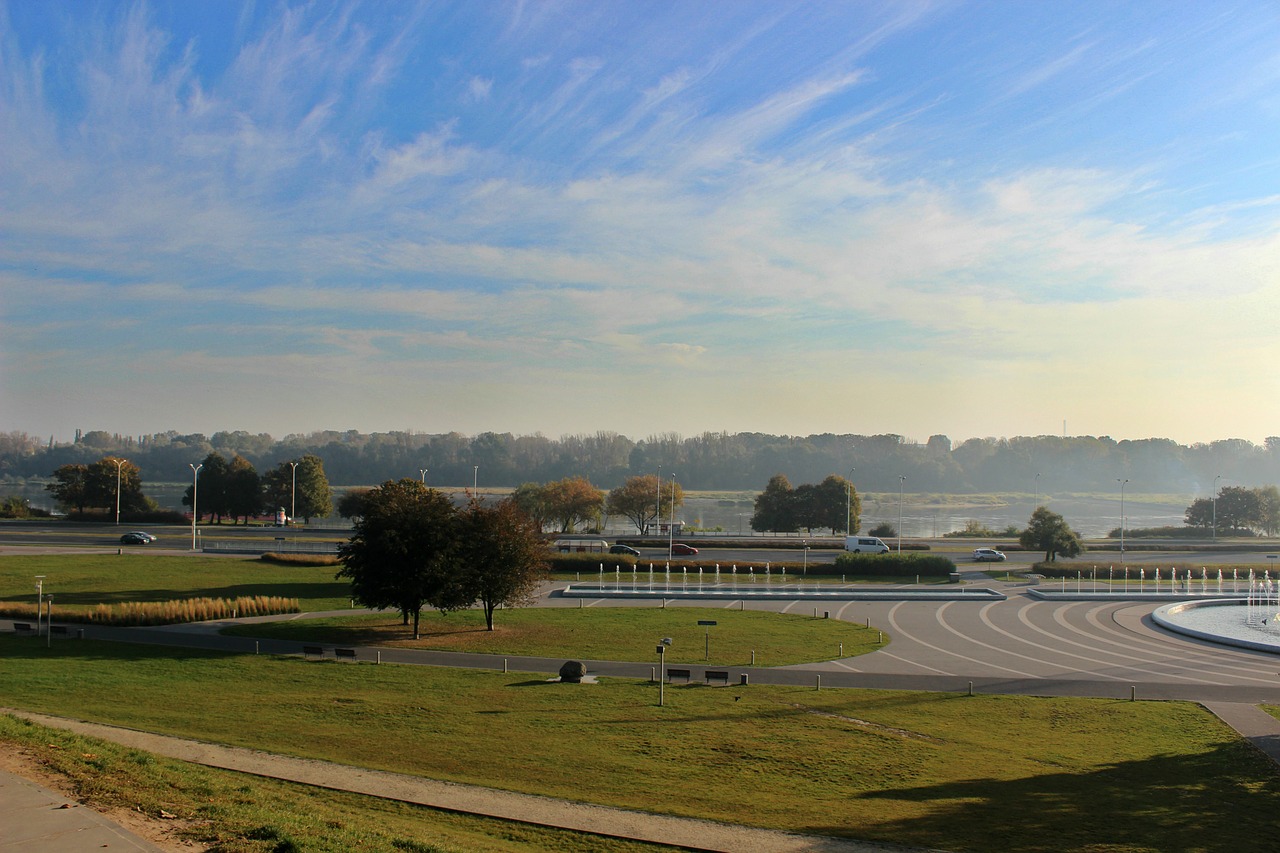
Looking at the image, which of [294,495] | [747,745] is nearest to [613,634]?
[747,745]

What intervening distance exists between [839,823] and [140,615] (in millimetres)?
31996

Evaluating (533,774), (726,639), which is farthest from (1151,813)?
(726,639)

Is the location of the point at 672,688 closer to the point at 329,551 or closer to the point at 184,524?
the point at 329,551

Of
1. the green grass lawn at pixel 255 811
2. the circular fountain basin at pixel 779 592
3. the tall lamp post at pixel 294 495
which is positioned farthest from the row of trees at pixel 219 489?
the green grass lawn at pixel 255 811

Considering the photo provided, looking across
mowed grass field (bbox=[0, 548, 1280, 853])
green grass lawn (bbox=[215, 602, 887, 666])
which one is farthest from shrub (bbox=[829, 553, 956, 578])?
mowed grass field (bbox=[0, 548, 1280, 853])

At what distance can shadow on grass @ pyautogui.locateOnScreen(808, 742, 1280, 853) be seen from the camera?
14.6 meters

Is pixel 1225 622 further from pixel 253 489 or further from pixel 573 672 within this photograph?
pixel 253 489

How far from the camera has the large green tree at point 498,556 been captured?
36.5 metres

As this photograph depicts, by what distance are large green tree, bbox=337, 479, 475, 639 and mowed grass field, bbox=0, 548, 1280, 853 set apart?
22.2 ft

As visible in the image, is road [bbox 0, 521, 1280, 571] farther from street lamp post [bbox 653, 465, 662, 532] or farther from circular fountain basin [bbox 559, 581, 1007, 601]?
street lamp post [bbox 653, 465, 662, 532]

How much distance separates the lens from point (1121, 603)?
48.1 m

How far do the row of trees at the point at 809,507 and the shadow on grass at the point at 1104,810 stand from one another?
6649 cm

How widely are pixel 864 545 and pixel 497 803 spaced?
5558 centimetres

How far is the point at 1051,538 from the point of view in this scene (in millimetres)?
62906
